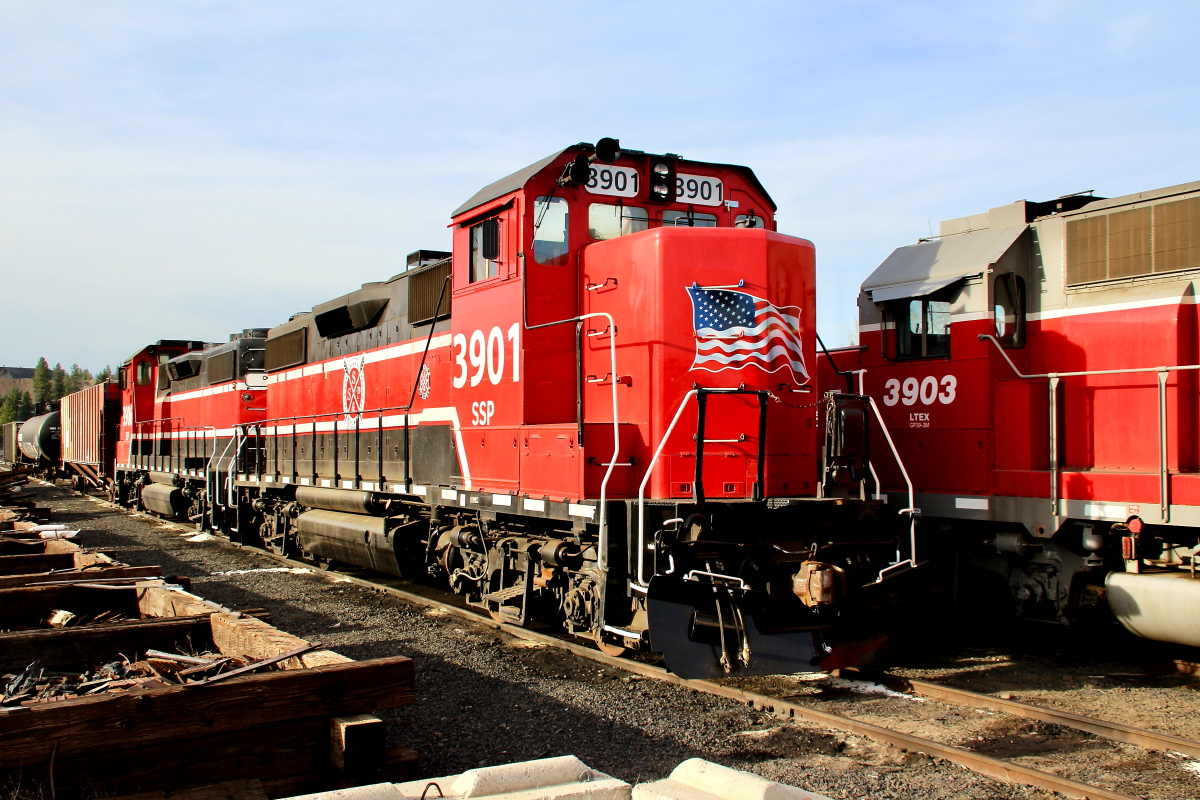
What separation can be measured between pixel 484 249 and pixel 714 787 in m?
5.59

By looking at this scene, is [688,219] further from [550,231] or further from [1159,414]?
[1159,414]

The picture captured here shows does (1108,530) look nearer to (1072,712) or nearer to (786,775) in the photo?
(1072,712)

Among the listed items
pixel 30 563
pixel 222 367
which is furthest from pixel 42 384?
pixel 30 563

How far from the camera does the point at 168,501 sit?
19.8 m

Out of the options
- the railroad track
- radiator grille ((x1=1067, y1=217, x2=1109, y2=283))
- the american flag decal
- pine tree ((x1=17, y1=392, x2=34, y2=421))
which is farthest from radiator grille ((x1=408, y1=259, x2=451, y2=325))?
pine tree ((x1=17, y1=392, x2=34, y2=421))

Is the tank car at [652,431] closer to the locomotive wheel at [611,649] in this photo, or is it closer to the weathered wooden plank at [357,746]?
the locomotive wheel at [611,649]

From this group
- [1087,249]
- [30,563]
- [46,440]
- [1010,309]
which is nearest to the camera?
[30,563]

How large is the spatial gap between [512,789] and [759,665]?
305 cm

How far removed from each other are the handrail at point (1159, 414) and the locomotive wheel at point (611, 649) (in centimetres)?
356

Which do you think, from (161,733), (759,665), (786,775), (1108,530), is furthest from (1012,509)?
(161,733)

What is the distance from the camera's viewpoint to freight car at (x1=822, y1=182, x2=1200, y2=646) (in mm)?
6855

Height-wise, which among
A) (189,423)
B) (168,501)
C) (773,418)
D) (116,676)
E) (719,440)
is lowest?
(168,501)

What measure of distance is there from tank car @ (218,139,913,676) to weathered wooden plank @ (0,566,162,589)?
2.58 m

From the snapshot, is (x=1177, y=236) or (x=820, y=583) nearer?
(x=820, y=583)
